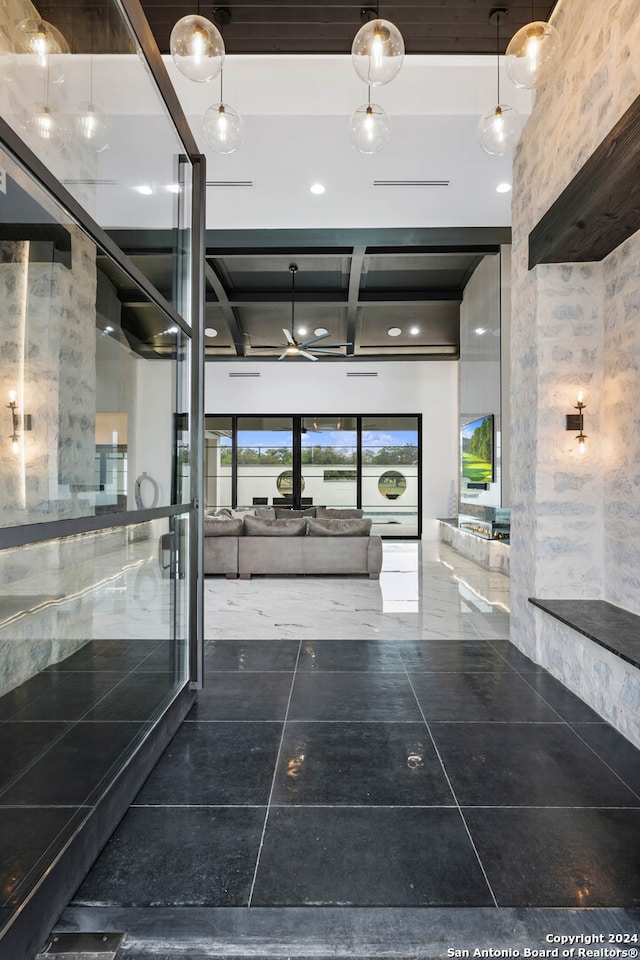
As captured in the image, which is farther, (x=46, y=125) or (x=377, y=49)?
(x=377, y=49)

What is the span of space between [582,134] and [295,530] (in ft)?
16.2

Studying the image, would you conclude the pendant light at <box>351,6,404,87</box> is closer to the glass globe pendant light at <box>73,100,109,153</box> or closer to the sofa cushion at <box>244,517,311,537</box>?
the glass globe pendant light at <box>73,100,109,153</box>

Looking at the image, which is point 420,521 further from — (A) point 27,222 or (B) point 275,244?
(A) point 27,222

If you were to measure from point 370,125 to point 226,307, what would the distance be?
7514mm

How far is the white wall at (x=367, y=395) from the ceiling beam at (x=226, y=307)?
0.66m

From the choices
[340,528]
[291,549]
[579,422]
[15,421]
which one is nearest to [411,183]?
[579,422]

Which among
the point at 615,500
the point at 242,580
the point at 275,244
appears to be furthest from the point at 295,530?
the point at 615,500

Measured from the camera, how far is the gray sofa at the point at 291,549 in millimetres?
6797

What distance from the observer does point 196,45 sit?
92.7 inches

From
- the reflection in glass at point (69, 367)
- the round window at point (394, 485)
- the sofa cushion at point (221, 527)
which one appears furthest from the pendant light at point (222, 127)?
the round window at point (394, 485)

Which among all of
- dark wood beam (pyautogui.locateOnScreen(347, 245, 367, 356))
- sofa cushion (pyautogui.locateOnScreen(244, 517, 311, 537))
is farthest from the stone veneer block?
dark wood beam (pyautogui.locateOnScreen(347, 245, 367, 356))

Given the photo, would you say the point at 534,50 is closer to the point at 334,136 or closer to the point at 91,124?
the point at 91,124

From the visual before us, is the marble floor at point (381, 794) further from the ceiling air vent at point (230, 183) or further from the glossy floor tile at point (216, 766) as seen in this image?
the ceiling air vent at point (230, 183)

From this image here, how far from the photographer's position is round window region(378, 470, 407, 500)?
476 inches
